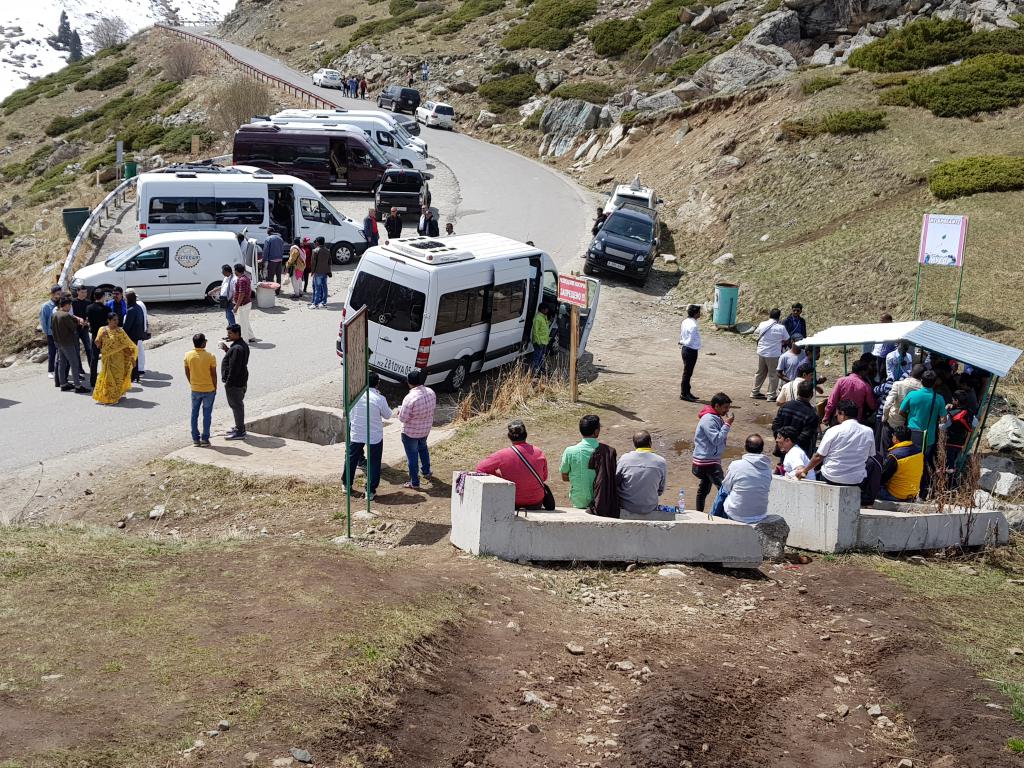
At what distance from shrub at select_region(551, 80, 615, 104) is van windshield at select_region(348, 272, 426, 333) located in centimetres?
3252

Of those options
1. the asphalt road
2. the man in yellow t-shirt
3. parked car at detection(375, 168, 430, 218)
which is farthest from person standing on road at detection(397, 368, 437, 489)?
parked car at detection(375, 168, 430, 218)

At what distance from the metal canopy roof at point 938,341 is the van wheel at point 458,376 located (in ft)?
18.7

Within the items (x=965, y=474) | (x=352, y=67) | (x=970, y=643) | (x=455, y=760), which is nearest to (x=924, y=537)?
(x=965, y=474)

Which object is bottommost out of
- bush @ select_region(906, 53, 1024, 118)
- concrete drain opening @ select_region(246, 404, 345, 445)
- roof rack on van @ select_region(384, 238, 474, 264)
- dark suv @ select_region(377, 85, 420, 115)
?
concrete drain opening @ select_region(246, 404, 345, 445)

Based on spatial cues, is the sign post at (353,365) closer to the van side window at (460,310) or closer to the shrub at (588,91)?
the van side window at (460,310)

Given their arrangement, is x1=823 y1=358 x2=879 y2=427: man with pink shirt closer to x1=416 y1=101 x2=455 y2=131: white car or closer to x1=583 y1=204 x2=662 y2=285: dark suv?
x1=583 y1=204 x2=662 y2=285: dark suv

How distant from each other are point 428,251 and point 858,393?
6812 millimetres

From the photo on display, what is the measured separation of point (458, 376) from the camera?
16.7 meters

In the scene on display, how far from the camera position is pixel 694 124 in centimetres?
3566

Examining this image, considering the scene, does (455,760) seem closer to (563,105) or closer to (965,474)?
(965,474)

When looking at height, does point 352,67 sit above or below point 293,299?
above

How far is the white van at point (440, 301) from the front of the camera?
15.5 metres

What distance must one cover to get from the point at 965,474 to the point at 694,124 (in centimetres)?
2572

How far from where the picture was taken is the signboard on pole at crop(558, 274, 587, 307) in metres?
15.5
